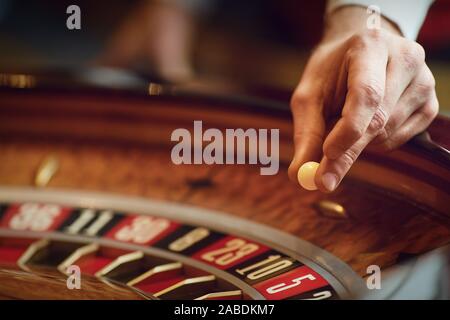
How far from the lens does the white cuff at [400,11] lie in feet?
4.50

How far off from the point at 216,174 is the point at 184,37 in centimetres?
105

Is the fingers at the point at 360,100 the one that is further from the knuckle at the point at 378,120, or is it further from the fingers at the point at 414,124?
the fingers at the point at 414,124

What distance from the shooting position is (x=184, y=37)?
2.36m

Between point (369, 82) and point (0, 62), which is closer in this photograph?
point (369, 82)

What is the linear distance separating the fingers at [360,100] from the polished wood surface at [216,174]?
0.19m

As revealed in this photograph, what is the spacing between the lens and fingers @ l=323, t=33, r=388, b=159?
99 cm

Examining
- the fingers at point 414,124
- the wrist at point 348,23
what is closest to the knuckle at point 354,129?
the fingers at point 414,124

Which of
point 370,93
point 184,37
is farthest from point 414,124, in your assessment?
point 184,37

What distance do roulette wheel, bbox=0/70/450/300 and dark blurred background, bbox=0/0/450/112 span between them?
1.06 ft

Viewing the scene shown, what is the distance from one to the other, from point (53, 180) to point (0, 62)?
86 cm

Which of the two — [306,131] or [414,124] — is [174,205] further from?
[414,124]
